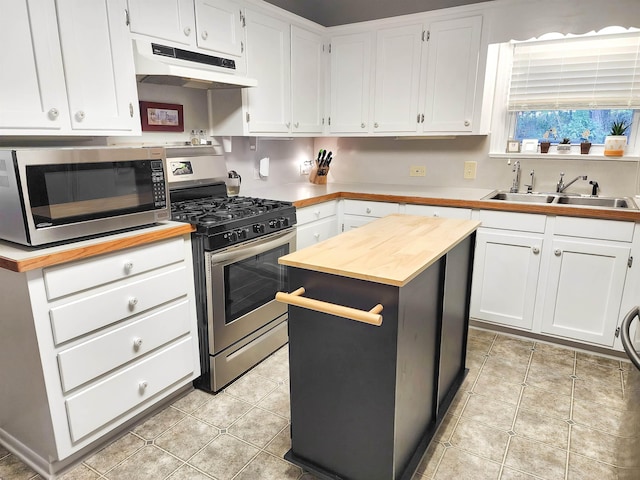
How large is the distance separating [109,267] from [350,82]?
2.51 metres

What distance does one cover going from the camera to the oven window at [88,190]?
4.98 ft

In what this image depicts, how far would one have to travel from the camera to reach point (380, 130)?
341cm

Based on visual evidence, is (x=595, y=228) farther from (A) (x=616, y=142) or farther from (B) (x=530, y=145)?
(B) (x=530, y=145)

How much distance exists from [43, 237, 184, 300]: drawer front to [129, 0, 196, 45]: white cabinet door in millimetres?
1092

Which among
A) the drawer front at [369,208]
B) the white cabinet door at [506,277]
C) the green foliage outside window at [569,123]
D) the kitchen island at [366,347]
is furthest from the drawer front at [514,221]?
the kitchen island at [366,347]

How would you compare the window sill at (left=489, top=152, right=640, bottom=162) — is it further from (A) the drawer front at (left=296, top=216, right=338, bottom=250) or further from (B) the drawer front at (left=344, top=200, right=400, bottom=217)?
(A) the drawer front at (left=296, top=216, right=338, bottom=250)

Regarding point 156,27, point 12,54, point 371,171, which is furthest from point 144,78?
point 371,171

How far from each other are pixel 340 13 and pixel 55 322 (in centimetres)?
314

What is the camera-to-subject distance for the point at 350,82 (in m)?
3.46

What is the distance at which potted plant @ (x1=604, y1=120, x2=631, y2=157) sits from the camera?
2.80 m

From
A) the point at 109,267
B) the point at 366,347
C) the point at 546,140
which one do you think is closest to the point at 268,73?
the point at 109,267

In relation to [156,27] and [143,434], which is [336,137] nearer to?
[156,27]

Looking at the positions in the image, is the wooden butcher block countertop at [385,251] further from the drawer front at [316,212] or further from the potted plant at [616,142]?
the potted plant at [616,142]

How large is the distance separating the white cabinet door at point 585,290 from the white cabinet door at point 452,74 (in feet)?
3.73
